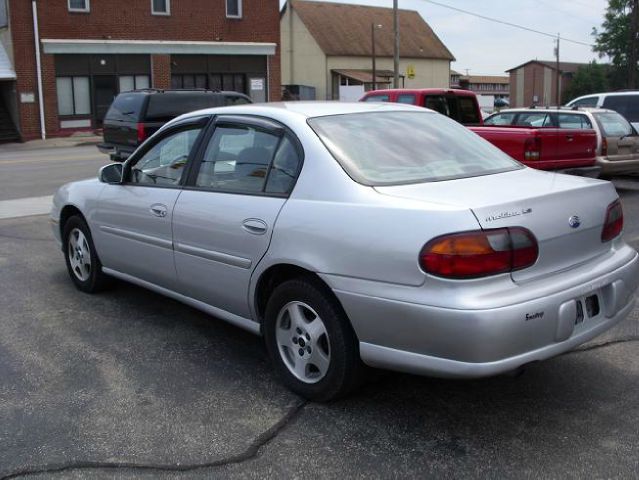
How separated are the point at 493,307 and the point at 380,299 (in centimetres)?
52

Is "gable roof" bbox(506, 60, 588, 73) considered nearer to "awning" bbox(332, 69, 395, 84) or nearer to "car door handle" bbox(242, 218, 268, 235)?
"awning" bbox(332, 69, 395, 84)

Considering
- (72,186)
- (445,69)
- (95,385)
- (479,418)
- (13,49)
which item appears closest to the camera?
(479,418)

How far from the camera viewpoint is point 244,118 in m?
4.46

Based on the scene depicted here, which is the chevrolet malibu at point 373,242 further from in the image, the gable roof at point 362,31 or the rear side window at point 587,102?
the gable roof at point 362,31

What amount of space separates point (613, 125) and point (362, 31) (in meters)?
52.8

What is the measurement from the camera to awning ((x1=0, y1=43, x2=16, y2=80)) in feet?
96.2

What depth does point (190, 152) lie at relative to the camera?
4.77 metres

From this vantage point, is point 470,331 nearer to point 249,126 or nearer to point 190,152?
point 249,126

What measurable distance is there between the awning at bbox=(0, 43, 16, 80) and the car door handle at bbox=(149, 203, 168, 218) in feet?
90.9

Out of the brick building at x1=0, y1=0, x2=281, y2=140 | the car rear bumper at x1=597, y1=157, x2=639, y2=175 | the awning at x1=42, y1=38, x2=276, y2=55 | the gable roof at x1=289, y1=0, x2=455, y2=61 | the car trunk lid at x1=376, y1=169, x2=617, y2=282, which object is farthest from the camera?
the gable roof at x1=289, y1=0, x2=455, y2=61

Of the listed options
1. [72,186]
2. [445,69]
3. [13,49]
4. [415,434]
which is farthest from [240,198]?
[445,69]

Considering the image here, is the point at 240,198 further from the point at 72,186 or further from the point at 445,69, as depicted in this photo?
the point at 445,69

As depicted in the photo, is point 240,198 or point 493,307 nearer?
point 493,307

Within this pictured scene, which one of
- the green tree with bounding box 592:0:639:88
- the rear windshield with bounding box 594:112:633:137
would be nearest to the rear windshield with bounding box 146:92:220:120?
the rear windshield with bounding box 594:112:633:137
